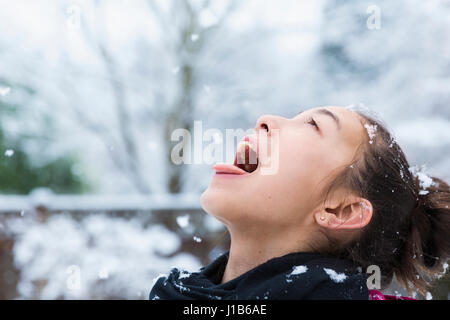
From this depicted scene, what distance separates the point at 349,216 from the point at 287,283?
0.22 meters

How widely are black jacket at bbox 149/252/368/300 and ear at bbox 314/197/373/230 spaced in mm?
72

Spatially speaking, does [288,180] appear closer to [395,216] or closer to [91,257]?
[395,216]

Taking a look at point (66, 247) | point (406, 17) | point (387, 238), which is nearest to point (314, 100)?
point (406, 17)

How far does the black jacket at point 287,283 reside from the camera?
813 mm

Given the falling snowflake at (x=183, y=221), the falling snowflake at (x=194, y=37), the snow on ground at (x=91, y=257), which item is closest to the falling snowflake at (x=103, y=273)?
the snow on ground at (x=91, y=257)

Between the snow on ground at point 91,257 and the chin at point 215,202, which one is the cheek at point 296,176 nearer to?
the chin at point 215,202

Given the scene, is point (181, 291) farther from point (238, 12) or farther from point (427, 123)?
point (238, 12)

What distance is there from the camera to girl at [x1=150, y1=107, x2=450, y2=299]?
92 centimetres

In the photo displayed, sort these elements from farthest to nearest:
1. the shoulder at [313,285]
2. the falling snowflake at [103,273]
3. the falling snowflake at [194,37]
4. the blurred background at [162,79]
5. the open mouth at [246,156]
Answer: the falling snowflake at [194,37], the blurred background at [162,79], the falling snowflake at [103,273], the open mouth at [246,156], the shoulder at [313,285]

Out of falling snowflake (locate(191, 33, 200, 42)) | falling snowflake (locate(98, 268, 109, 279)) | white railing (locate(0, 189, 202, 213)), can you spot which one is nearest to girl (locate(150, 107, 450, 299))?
falling snowflake (locate(98, 268, 109, 279))

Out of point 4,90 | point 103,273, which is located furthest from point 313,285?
point 4,90

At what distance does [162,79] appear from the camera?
389cm

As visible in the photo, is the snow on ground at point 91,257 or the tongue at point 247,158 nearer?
the tongue at point 247,158

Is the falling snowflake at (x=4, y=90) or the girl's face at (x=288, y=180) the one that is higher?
the falling snowflake at (x=4, y=90)
